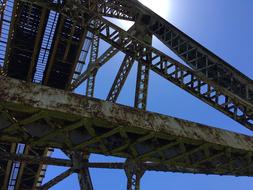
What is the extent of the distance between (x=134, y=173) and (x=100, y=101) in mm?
7446

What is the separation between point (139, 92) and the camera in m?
13.0

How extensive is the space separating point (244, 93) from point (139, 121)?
9.69 m

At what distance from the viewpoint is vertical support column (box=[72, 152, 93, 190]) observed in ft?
34.9

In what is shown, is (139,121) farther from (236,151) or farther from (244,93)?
(244,93)

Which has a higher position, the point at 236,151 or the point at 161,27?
the point at 161,27

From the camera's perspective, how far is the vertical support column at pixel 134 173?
11216mm

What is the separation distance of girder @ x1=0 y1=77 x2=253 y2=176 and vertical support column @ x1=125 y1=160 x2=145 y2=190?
19.5 feet

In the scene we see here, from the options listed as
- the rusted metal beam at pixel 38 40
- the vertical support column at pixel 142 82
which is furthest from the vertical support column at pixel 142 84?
the rusted metal beam at pixel 38 40

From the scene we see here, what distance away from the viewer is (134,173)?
37.4ft

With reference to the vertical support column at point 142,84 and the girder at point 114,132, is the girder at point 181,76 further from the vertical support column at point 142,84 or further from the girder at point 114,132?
the girder at point 114,132

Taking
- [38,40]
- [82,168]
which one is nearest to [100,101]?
[82,168]

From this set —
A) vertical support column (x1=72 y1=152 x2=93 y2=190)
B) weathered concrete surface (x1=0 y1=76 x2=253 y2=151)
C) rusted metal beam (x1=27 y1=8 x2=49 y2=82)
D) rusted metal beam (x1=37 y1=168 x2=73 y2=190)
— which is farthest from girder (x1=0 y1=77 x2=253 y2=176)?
rusted metal beam (x1=27 y1=8 x2=49 y2=82)

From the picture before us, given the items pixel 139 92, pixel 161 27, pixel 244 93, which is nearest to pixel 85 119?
pixel 139 92

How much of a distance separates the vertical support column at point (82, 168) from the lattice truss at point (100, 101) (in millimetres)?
27
